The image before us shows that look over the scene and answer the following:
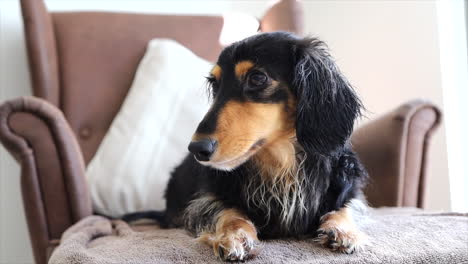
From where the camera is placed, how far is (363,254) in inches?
36.5

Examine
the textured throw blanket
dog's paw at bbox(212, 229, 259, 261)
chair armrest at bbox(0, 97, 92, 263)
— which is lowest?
the textured throw blanket

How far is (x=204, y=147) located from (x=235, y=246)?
0.21 meters

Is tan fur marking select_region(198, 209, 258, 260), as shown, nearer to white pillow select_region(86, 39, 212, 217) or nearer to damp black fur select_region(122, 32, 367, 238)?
damp black fur select_region(122, 32, 367, 238)

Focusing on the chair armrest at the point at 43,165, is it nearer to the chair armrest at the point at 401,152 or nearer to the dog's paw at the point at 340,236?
the dog's paw at the point at 340,236

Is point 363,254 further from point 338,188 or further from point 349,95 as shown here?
point 349,95

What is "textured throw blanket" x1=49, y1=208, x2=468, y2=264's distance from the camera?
0.92 metres

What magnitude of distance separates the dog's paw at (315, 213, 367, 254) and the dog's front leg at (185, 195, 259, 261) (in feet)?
0.50

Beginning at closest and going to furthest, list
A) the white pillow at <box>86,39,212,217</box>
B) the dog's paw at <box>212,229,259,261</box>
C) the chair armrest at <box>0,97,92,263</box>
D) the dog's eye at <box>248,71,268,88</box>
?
the dog's paw at <box>212,229,259,261</box>, the dog's eye at <box>248,71,268,88</box>, the chair armrest at <box>0,97,92,263</box>, the white pillow at <box>86,39,212,217</box>

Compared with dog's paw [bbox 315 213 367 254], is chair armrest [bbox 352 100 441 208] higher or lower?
higher

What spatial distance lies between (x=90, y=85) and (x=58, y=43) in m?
0.24

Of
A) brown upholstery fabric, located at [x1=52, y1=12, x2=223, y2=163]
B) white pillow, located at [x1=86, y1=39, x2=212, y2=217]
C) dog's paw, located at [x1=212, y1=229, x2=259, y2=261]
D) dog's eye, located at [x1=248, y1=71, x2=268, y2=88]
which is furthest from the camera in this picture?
brown upholstery fabric, located at [x1=52, y1=12, x2=223, y2=163]

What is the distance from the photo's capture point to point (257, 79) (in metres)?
1.01

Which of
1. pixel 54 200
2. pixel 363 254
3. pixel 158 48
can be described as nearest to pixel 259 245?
pixel 363 254

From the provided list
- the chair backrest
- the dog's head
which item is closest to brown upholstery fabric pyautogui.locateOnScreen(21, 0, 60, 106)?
the chair backrest
